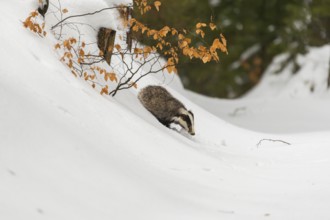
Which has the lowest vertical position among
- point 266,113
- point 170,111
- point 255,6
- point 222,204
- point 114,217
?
point 114,217

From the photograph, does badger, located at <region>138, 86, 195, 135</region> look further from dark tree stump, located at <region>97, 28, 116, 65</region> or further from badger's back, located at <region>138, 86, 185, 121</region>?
dark tree stump, located at <region>97, 28, 116, 65</region>

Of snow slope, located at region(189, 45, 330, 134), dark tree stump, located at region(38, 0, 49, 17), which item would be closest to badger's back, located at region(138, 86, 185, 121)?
dark tree stump, located at region(38, 0, 49, 17)

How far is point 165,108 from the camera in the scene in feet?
26.6

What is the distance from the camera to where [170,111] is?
26.7ft

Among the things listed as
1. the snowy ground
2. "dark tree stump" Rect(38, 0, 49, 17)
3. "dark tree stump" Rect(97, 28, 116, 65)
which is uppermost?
"dark tree stump" Rect(97, 28, 116, 65)

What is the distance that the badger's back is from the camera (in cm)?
803

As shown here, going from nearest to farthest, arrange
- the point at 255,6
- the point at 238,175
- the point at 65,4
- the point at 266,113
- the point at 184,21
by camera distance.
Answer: the point at 238,175, the point at 65,4, the point at 266,113, the point at 184,21, the point at 255,6

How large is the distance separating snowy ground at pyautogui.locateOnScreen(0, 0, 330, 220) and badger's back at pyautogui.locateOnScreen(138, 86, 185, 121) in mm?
893

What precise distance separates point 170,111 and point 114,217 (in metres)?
5.02

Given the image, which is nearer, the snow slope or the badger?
the badger

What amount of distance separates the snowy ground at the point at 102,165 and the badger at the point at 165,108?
91 centimetres

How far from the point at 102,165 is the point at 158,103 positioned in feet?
14.4

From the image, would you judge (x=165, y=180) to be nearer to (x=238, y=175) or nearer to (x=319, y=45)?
(x=238, y=175)

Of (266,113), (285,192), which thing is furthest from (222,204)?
(266,113)
